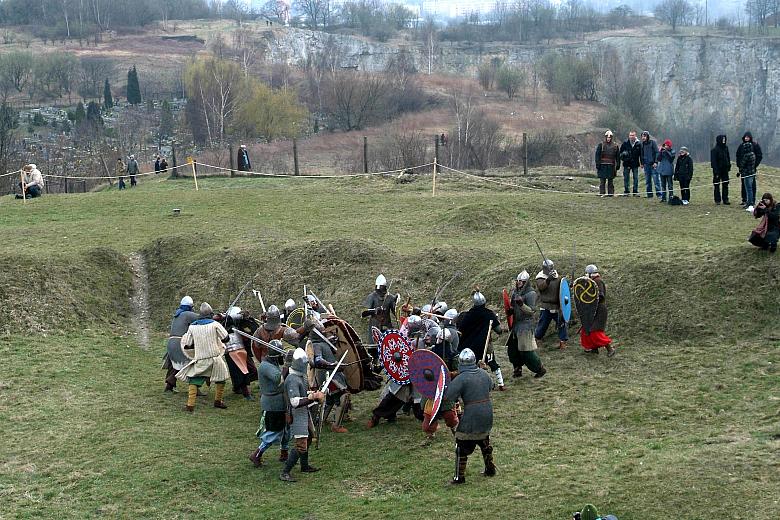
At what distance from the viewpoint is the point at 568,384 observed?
1520cm

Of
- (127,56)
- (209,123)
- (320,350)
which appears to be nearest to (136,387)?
(320,350)

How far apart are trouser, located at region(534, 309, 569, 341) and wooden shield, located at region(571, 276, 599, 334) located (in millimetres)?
649

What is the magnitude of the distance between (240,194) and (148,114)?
200 ft

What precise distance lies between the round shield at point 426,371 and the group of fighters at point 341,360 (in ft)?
0.17

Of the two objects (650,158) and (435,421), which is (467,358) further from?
(650,158)

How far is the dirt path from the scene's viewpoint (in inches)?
814

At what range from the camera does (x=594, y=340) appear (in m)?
16.3

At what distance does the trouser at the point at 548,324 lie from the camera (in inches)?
667

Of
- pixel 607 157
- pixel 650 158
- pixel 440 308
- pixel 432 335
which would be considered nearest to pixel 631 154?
pixel 607 157

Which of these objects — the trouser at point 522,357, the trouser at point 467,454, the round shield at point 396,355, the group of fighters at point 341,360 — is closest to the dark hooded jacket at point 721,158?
the group of fighters at point 341,360

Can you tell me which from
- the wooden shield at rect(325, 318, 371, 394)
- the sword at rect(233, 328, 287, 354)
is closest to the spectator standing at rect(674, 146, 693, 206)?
the wooden shield at rect(325, 318, 371, 394)

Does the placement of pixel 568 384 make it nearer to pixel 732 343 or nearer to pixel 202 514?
pixel 732 343

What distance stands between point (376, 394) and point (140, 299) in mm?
8526

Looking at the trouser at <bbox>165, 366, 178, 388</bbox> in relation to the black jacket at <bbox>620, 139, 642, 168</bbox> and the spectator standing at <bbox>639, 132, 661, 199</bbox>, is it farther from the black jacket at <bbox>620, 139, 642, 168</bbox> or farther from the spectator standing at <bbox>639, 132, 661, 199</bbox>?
the black jacket at <bbox>620, 139, 642, 168</bbox>
